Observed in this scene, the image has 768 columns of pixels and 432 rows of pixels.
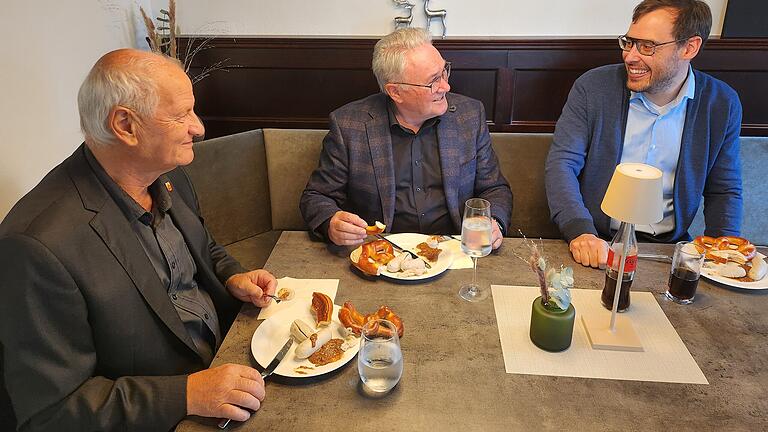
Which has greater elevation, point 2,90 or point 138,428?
point 2,90

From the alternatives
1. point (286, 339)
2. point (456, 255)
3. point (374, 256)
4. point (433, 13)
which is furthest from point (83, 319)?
point (433, 13)

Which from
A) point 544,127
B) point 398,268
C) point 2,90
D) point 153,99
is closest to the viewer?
point 153,99

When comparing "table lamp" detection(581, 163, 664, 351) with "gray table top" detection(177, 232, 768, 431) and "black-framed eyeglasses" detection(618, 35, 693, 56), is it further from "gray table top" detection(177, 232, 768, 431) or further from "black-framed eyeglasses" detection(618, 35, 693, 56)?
"black-framed eyeglasses" detection(618, 35, 693, 56)

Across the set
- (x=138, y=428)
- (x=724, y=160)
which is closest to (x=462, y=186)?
(x=724, y=160)

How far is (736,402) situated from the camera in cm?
107

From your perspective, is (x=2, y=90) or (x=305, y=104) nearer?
(x=2, y=90)

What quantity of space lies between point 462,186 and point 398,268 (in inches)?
27.2

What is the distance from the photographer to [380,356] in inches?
42.1

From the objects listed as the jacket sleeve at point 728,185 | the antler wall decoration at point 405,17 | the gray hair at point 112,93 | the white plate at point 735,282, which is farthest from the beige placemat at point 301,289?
the antler wall decoration at point 405,17

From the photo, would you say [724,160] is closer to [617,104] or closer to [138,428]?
[617,104]

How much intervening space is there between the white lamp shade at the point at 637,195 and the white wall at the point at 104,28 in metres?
2.05

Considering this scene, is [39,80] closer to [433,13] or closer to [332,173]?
[332,173]

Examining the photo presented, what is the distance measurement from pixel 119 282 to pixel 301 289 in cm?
44

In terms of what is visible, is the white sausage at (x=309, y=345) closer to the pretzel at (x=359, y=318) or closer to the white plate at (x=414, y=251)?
the pretzel at (x=359, y=318)
